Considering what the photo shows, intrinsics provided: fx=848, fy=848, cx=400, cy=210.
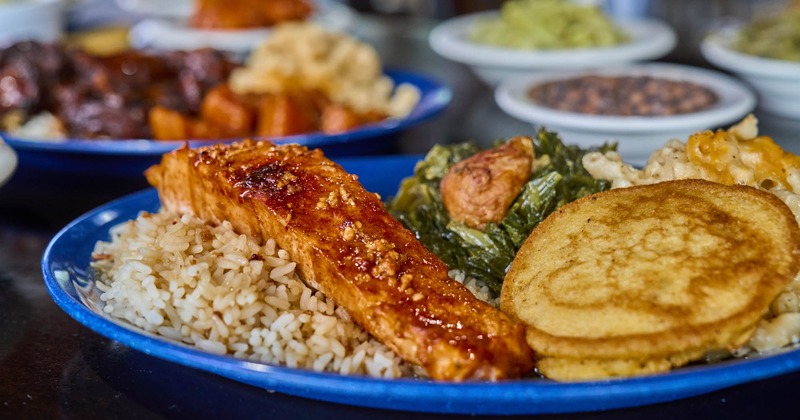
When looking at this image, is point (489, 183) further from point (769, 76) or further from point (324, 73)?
point (769, 76)

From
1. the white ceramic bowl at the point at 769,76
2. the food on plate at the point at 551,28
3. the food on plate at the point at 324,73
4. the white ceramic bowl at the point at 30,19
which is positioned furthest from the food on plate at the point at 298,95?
the white ceramic bowl at the point at 30,19

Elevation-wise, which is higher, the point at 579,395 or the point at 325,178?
the point at 325,178

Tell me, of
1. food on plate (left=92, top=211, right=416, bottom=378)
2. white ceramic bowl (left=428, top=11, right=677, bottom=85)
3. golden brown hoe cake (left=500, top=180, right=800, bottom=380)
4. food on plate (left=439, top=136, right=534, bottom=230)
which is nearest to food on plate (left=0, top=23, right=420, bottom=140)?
white ceramic bowl (left=428, top=11, right=677, bottom=85)

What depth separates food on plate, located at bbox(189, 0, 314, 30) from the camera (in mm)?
6508

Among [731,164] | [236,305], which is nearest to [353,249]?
[236,305]

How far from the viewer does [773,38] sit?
16.6 feet

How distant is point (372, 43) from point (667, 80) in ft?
10.8

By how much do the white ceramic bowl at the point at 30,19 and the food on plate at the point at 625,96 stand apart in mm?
4183

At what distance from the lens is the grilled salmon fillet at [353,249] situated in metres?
2.00

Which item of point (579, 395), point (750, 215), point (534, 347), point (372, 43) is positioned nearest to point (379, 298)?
point (534, 347)

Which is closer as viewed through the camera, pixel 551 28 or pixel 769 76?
pixel 769 76

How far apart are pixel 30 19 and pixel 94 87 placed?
2418 mm

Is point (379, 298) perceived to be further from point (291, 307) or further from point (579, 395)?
point (579, 395)

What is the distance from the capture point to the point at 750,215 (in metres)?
2.19
